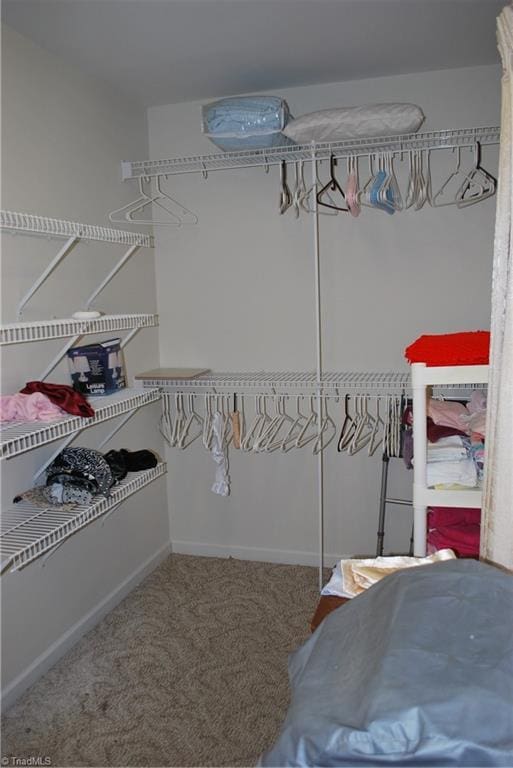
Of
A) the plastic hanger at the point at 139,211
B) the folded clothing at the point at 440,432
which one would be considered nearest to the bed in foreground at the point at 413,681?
the folded clothing at the point at 440,432

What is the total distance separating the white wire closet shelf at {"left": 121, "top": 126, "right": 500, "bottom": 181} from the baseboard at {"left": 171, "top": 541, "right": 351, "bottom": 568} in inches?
79.4

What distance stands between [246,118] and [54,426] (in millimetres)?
1539

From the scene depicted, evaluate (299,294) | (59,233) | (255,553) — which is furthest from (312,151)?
(255,553)

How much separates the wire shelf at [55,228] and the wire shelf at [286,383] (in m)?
0.79

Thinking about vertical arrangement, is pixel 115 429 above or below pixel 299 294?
below

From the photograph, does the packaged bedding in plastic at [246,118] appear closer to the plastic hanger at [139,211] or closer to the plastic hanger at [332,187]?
the plastic hanger at [332,187]

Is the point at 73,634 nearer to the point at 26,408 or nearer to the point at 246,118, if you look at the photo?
the point at 26,408

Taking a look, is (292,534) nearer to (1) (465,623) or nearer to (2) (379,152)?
(2) (379,152)

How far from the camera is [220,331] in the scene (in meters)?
3.18

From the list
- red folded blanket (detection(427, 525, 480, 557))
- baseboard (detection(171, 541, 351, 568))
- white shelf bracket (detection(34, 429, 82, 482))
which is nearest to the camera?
red folded blanket (detection(427, 525, 480, 557))

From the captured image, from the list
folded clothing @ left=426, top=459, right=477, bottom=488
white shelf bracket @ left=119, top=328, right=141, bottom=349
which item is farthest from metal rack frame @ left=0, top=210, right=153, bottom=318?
folded clothing @ left=426, top=459, right=477, bottom=488

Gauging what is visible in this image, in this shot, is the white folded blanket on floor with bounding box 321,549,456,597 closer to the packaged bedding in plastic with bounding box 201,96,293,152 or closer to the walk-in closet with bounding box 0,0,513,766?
the walk-in closet with bounding box 0,0,513,766

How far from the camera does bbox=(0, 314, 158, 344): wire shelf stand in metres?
1.84

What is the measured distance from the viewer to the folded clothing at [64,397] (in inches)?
83.7
